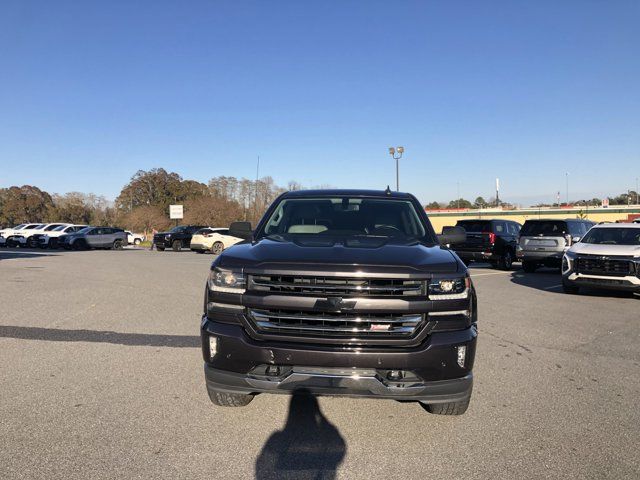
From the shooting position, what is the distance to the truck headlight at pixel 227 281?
11.6 ft

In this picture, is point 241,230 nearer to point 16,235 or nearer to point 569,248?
point 569,248

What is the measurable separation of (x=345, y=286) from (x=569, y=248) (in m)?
10.4

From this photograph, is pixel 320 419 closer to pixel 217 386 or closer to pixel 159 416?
pixel 217 386

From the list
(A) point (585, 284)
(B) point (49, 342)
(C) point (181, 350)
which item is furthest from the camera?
(A) point (585, 284)

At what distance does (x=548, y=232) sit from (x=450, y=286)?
14089 millimetres

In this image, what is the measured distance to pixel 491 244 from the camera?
17672 mm

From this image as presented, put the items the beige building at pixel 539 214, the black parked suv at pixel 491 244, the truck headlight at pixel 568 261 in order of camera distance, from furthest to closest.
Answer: the beige building at pixel 539 214, the black parked suv at pixel 491 244, the truck headlight at pixel 568 261

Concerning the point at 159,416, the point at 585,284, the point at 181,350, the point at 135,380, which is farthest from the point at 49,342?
the point at 585,284

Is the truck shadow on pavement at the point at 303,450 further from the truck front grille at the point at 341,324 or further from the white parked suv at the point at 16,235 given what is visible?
the white parked suv at the point at 16,235

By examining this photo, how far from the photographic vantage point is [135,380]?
482cm

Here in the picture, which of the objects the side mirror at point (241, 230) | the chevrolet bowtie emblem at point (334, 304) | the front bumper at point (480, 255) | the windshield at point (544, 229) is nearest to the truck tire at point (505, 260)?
the front bumper at point (480, 255)

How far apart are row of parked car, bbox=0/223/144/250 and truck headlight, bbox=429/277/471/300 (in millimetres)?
34413

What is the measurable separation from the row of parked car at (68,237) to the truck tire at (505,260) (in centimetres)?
2694

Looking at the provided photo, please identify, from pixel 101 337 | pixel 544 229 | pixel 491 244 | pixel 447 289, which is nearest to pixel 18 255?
pixel 101 337
